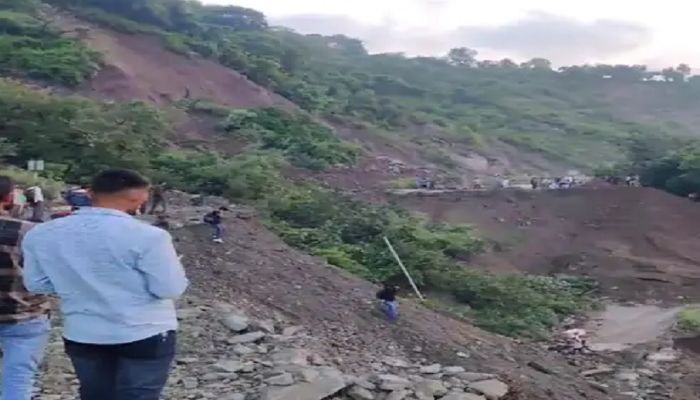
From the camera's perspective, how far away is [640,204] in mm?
24938

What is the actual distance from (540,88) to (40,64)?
49.1m

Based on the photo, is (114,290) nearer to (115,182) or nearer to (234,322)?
(115,182)

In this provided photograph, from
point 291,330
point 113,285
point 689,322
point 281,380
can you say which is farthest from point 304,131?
point 113,285

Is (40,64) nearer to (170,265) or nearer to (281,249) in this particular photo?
(281,249)

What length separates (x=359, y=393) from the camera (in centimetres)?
592

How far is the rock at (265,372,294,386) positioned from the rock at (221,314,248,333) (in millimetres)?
1502

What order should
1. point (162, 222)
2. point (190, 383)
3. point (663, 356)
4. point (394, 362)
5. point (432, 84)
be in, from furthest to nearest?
point (432, 84)
point (663, 356)
point (162, 222)
point (394, 362)
point (190, 383)

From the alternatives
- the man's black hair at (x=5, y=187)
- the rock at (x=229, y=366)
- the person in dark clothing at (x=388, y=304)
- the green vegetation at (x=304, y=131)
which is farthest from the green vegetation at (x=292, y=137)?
the man's black hair at (x=5, y=187)

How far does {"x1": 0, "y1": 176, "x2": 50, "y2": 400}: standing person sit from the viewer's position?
3682 millimetres

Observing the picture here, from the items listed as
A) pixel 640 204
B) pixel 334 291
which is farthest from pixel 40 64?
pixel 334 291

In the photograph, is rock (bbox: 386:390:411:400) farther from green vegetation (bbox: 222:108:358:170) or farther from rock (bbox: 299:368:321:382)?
green vegetation (bbox: 222:108:358:170)

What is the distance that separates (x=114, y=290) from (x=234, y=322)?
4.73 m

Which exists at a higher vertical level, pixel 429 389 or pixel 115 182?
pixel 115 182


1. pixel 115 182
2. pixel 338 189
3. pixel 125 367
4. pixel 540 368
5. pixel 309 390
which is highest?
pixel 115 182
